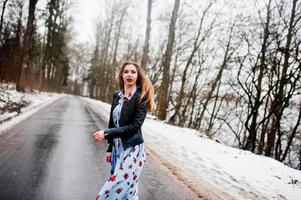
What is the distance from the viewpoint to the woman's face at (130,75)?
3459 mm

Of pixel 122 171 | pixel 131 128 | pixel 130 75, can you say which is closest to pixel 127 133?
pixel 131 128

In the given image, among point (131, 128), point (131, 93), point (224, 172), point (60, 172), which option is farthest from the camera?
point (224, 172)

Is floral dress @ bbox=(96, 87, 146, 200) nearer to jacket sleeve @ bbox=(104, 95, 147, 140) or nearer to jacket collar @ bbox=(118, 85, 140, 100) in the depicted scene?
jacket collar @ bbox=(118, 85, 140, 100)

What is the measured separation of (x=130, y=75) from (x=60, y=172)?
338 centimetres

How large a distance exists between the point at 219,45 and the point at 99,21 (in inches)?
1013

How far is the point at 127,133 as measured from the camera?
331cm

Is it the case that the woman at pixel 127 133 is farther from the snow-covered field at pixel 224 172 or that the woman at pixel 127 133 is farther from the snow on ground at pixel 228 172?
the snow on ground at pixel 228 172

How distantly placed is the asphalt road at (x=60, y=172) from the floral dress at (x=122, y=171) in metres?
1.69

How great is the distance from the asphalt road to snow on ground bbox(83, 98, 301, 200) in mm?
696

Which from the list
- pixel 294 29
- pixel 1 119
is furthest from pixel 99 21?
pixel 1 119

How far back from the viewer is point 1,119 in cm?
1162

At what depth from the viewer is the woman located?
328 centimetres

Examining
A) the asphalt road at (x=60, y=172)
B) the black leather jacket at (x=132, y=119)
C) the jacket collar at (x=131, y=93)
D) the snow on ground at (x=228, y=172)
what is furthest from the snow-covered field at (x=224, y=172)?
the jacket collar at (x=131, y=93)

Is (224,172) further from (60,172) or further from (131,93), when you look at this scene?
(131,93)
